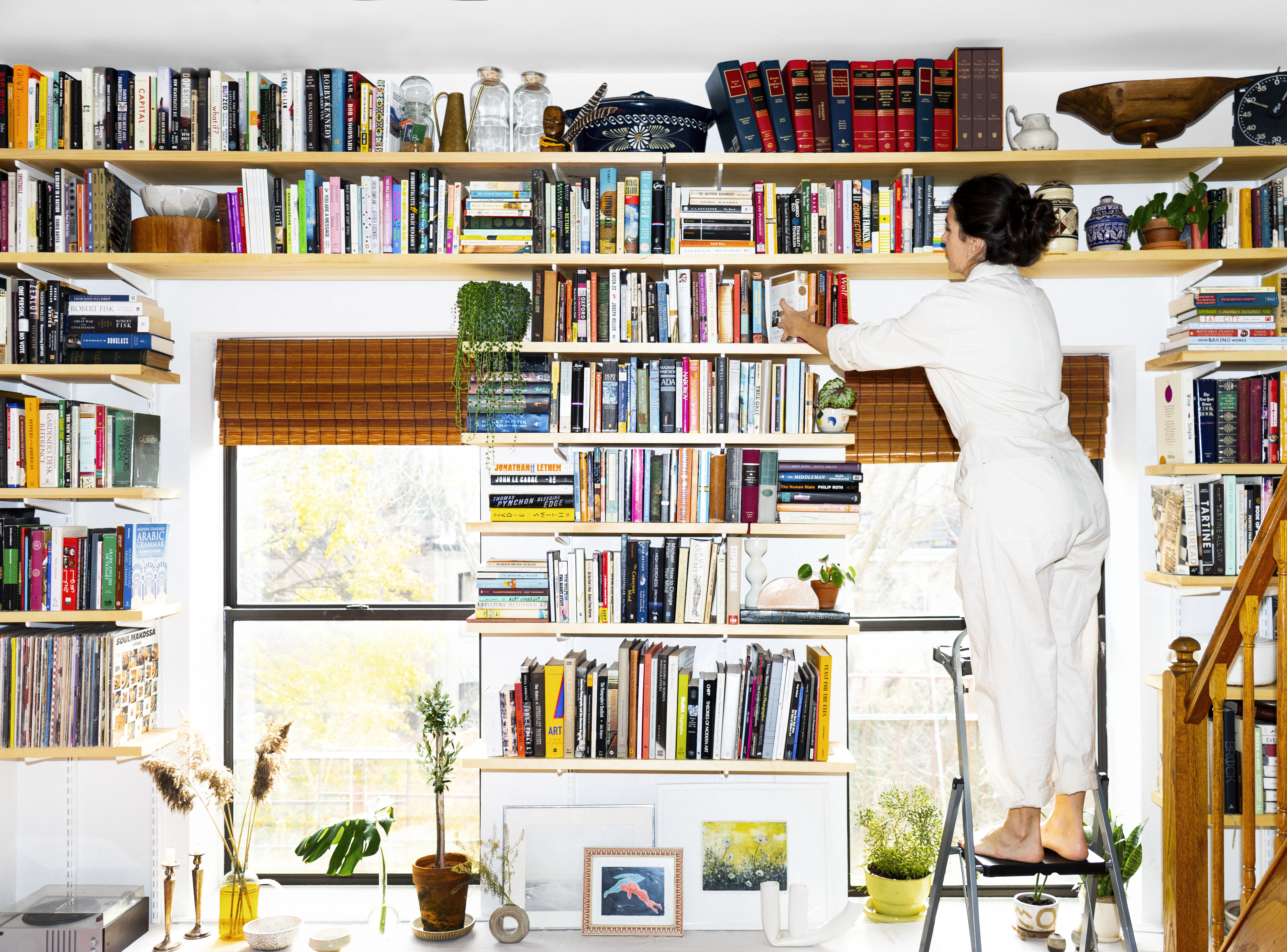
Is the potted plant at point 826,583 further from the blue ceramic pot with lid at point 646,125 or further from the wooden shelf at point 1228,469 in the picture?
the blue ceramic pot with lid at point 646,125

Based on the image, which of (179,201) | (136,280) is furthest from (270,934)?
(179,201)

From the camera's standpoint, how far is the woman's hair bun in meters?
2.05

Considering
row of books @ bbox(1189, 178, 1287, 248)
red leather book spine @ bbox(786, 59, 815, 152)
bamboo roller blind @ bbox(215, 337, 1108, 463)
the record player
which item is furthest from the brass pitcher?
the record player

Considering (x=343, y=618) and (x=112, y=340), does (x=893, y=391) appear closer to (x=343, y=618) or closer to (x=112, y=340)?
(x=343, y=618)

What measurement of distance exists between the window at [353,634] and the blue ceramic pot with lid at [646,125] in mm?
1135

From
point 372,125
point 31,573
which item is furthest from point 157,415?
point 372,125

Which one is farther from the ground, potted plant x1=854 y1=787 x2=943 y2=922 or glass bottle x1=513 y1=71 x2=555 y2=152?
glass bottle x1=513 y1=71 x2=555 y2=152

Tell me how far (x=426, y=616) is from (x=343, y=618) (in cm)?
28

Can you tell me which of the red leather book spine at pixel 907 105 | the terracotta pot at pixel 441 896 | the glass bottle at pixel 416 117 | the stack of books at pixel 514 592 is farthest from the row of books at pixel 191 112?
the terracotta pot at pixel 441 896

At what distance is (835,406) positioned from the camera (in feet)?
8.73

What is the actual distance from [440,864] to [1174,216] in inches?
109

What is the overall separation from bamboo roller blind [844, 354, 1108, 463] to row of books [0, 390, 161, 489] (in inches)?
85.9

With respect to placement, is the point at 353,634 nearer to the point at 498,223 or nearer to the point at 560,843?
the point at 560,843

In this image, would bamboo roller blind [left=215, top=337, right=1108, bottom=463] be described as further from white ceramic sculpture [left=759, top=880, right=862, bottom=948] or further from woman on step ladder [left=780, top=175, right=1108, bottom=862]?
white ceramic sculpture [left=759, top=880, right=862, bottom=948]
